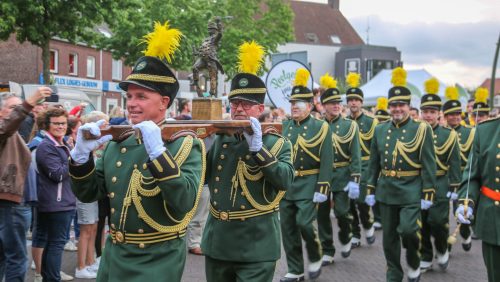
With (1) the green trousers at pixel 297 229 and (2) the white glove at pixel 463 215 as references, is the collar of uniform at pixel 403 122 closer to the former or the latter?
(1) the green trousers at pixel 297 229

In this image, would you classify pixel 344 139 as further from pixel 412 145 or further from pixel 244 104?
pixel 244 104

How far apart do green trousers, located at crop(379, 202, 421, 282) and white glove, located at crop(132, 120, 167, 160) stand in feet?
15.2

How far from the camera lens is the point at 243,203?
4898 mm

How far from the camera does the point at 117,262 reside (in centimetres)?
360

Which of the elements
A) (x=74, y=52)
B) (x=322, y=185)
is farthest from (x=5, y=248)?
(x=74, y=52)

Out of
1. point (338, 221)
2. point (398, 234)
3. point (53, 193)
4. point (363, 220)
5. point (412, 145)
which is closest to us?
point (53, 193)

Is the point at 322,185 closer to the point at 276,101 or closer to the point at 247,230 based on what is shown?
the point at 247,230

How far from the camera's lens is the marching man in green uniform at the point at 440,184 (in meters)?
8.86

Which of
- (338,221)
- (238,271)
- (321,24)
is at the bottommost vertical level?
(338,221)

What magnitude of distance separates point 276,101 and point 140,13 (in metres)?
14.2

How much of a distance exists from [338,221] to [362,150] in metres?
2.77

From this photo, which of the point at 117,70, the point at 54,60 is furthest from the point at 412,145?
the point at 117,70

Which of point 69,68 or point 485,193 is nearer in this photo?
point 485,193

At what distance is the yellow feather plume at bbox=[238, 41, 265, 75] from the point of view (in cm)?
523
